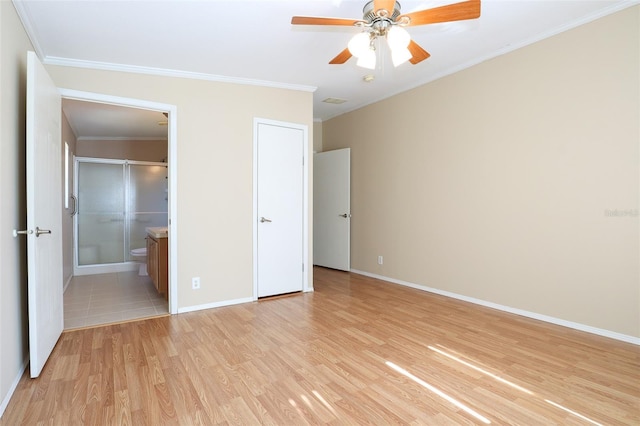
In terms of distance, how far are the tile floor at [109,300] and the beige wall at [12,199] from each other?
97 centimetres

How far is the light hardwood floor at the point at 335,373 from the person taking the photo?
5.96 feet

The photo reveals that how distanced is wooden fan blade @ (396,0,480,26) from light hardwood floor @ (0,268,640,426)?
85.2 inches

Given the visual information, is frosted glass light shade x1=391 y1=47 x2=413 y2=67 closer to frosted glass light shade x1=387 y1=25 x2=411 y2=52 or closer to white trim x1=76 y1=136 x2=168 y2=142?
frosted glass light shade x1=387 y1=25 x2=411 y2=52

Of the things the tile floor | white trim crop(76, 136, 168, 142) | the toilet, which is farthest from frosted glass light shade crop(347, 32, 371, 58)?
white trim crop(76, 136, 168, 142)

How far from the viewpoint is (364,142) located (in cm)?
517

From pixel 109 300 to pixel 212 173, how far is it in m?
1.94

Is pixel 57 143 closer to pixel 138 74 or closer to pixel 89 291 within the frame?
pixel 138 74

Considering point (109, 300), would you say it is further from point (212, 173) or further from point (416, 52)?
point (416, 52)

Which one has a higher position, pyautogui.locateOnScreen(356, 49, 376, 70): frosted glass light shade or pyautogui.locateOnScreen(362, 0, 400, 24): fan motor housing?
pyautogui.locateOnScreen(362, 0, 400, 24): fan motor housing

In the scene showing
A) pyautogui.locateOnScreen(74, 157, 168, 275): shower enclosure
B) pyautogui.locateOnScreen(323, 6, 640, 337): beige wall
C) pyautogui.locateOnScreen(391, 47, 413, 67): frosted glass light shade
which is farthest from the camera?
pyautogui.locateOnScreen(74, 157, 168, 275): shower enclosure

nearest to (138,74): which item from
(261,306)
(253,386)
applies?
(261,306)

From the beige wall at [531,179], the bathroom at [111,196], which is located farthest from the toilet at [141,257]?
the beige wall at [531,179]

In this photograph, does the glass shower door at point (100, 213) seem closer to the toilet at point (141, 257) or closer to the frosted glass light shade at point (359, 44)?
the toilet at point (141, 257)

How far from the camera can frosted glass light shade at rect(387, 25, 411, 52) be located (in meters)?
2.06
